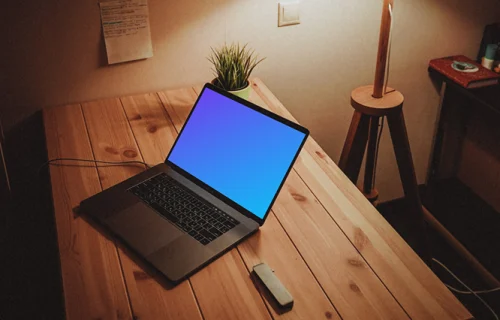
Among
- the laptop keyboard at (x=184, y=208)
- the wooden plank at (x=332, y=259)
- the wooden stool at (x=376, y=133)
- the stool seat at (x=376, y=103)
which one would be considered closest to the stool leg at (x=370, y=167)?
the wooden stool at (x=376, y=133)

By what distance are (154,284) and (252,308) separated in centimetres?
21

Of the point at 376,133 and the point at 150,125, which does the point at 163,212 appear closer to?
the point at 150,125

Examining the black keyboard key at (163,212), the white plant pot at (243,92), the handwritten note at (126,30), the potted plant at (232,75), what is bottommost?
the black keyboard key at (163,212)

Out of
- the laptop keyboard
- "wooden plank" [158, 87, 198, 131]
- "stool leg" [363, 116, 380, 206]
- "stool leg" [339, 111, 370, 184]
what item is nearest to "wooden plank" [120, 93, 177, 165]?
"wooden plank" [158, 87, 198, 131]

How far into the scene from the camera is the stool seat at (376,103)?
1.70 m

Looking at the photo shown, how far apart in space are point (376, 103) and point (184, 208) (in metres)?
0.79

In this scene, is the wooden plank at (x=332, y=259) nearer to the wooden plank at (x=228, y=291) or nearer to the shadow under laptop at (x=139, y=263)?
the wooden plank at (x=228, y=291)

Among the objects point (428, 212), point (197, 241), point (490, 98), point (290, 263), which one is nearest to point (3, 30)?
point (197, 241)

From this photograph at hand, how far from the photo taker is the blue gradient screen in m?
1.25

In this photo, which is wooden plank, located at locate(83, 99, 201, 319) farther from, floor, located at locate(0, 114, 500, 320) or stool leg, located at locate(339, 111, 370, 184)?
stool leg, located at locate(339, 111, 370, 184)

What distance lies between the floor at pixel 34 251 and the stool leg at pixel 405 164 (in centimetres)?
39

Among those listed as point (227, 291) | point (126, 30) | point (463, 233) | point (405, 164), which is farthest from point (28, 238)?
point (463, 233)

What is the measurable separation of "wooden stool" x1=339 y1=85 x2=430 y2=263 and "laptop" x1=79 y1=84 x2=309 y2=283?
560 millimetres

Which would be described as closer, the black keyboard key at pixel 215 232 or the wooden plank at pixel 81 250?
the wooden plank at pixel 81 250
